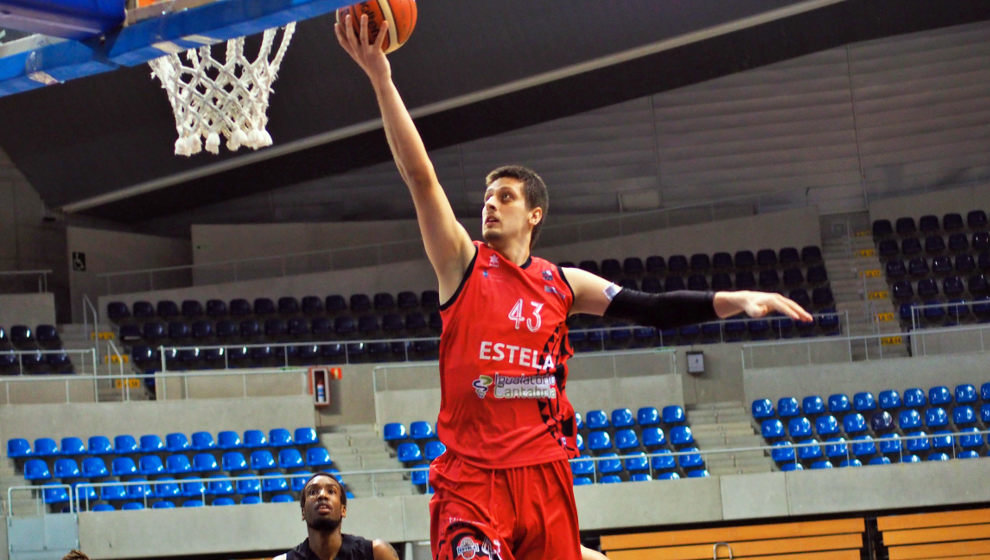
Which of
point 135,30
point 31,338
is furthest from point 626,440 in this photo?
point 135,30

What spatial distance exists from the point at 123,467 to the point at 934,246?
14.5 meters

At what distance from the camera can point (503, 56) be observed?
1950 cm

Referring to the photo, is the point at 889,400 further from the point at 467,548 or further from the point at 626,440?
the point at 467,548

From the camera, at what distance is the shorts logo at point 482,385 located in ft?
10.8

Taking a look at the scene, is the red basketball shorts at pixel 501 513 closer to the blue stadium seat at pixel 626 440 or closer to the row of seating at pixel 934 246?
the blue stadium seat at pixel 626 440

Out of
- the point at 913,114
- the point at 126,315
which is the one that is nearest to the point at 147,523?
the point at 126,315

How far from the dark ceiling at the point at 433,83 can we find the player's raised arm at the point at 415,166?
47.1ft

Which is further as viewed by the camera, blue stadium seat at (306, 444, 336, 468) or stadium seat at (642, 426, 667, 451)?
stadium seat at (642, 426, 667, 451)

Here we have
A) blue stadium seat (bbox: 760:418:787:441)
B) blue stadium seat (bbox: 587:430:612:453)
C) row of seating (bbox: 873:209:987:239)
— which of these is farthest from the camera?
row of seating (bbox: 873:209:987:239)

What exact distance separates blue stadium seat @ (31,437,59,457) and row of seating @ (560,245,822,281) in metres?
9.66

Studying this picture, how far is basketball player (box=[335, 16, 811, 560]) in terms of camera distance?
3.22 m

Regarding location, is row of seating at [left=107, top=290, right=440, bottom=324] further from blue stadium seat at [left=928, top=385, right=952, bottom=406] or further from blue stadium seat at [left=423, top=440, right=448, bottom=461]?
blue stadium seat at [left=928, top=385, right=952, bottom=406]

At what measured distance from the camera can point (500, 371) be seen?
130 inches

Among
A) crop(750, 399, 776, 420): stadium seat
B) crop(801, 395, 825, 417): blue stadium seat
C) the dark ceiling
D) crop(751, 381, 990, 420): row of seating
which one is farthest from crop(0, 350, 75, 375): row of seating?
crop(801, 395, 825, 417): blue stadium seat
